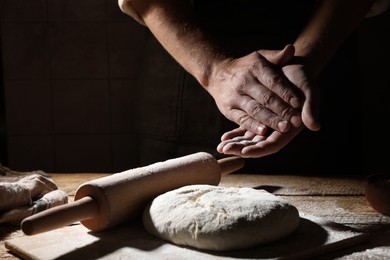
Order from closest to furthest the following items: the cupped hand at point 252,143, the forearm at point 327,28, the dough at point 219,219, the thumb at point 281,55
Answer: the dough at point 219,219 < the cupped hand at point 252,143 < the thumb at point 281,55 < the forearm at point 327,28

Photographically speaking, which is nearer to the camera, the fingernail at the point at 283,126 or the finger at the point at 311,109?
the finger at the point at 311,109

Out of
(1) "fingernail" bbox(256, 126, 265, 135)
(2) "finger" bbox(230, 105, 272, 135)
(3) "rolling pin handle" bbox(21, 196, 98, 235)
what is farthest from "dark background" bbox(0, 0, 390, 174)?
(3) "rolling pin handle" bbox(21, 196, 98, 235)

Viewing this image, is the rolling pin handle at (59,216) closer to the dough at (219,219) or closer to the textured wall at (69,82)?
the dough at (219,219)

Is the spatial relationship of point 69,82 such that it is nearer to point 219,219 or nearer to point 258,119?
point 258,119

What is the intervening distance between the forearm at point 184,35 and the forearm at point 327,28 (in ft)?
0.82

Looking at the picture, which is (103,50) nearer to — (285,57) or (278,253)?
(285,57)

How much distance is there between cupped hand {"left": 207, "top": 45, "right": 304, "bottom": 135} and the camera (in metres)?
1.46

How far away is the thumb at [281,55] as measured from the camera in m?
1.51

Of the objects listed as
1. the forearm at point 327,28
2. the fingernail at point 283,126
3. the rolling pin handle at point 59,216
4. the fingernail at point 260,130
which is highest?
the forearm at point 327,28

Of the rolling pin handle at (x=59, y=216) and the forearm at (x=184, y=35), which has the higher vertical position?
the forearm at (x=184, y=35)

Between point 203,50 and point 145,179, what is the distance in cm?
62

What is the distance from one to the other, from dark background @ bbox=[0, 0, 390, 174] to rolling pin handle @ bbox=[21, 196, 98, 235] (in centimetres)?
196

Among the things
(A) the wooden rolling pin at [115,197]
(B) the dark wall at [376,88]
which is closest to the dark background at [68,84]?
(B) the dark wall at [376,88]

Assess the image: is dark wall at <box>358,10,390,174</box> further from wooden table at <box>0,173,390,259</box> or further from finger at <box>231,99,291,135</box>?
finger at <box>231,99,291,135</box>
